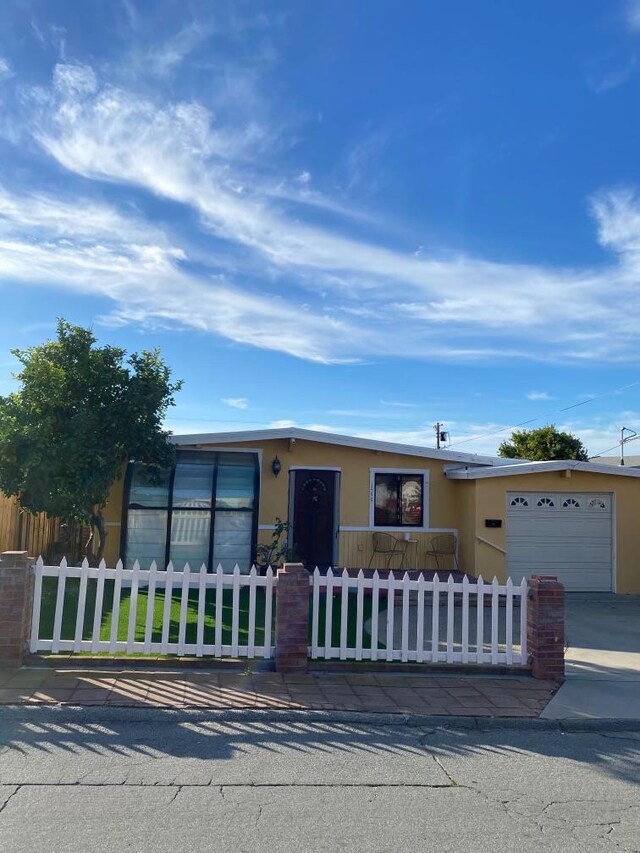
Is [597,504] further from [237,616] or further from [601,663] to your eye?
[237,616]

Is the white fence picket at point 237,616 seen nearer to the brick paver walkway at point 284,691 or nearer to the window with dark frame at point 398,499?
the brick paver walkway at point 284,691

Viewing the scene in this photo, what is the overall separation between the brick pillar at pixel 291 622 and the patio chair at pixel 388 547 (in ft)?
25.1

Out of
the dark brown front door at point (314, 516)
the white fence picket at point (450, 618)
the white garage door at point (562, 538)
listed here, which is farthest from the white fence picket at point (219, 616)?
the white garage door at point (562, 538)

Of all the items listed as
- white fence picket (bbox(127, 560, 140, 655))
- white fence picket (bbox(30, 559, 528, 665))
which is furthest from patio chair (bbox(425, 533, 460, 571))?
white fence picket (bbox(127, 560, 140, 655))

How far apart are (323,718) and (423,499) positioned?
940 centimetres

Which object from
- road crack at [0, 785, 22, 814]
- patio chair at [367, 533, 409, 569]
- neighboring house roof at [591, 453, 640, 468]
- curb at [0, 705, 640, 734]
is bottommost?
road crack at [0, 785, 22, 814]

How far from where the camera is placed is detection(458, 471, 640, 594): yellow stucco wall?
45.8ft

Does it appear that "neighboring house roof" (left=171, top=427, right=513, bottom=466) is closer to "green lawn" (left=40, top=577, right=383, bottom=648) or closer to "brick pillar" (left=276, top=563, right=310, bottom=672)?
"green lawn" (left=40, top=577, right=383, bottom=648)

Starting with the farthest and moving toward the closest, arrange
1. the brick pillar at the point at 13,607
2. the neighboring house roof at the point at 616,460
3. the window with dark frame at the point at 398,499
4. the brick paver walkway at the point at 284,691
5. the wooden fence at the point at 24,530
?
the neighboring house roof at the point at 616,460
the window with dark frame at the point at 398,499
the wooden fence at the point at 24,530
the brick pillar at the point at 13,607
the brick paver walkway at the point at 284,691

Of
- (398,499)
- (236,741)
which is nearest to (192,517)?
(398,499)

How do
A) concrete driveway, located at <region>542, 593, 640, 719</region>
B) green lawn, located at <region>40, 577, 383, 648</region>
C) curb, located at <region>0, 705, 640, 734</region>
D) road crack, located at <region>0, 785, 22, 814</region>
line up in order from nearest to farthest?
road crack, located at <region>0, 785, 22, 814</region>, curb, located at <region>0, 705, 640, 734</region>, concrete driveway, located at <region>542, 593, 640, 719</region>, green lawn, located at <region>40, 577, 383, 648</region>

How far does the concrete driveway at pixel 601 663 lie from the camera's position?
6418 mm

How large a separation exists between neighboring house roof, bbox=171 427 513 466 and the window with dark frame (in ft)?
1.89

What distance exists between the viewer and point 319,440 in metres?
14.7
